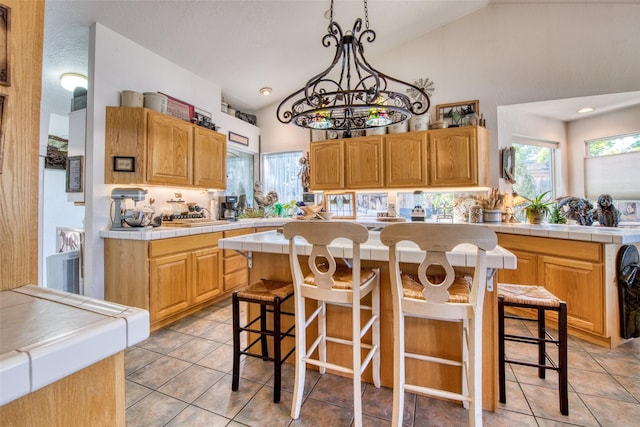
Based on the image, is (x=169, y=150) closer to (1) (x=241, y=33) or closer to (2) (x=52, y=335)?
(1) (x=241, y=33)

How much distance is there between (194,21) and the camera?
2.87 m

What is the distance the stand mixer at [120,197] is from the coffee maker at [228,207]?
4.18 feet

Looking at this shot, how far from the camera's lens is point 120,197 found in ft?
8.95

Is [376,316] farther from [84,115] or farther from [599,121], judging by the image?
[599,121]

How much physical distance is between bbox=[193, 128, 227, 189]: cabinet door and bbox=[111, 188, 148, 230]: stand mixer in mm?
758

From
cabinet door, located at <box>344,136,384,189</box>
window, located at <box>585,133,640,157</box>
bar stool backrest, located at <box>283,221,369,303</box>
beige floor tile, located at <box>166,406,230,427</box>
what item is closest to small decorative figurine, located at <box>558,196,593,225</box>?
window, located at <box>585,133,640,157</box>

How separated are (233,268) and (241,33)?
2781 millimetres

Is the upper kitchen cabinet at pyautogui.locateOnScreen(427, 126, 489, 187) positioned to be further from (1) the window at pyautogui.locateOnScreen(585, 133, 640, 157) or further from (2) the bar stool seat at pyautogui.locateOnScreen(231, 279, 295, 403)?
(2) the bar stool seat at pyautogui.locateOnScreen(231, 279, 295, 403)

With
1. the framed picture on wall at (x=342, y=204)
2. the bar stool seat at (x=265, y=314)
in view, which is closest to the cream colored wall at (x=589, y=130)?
the framed picture on wall at (x=342, y=204)

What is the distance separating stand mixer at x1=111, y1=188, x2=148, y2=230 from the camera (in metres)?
2.72

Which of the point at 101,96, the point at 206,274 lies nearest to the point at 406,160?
the point at 206,274

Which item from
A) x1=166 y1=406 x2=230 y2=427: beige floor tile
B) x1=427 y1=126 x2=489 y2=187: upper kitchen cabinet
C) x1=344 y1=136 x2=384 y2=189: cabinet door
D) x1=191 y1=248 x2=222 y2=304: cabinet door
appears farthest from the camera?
x1=344 y1=136 x2=384 y2=189: cabinet door

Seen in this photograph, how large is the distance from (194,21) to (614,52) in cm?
456

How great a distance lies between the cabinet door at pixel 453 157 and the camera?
3.63 metres
